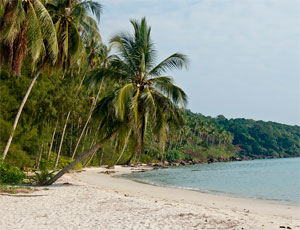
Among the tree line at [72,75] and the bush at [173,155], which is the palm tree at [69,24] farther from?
the bush at [173,155]

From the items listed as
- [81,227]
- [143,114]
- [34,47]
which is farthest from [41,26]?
[81,227]

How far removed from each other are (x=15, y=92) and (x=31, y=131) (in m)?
3.85

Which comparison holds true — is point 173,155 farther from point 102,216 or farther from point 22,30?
point 102,216

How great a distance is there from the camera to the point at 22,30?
1269 cm

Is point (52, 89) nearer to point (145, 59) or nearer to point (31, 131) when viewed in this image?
point (31, 131)

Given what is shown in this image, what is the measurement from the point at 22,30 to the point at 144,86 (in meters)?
5.65

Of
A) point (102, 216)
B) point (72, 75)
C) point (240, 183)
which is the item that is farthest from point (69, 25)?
point (240, 183)

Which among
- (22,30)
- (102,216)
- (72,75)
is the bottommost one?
(102,216)

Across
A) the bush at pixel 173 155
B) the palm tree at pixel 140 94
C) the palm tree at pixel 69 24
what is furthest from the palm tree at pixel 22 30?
the bush at pixel 173 155

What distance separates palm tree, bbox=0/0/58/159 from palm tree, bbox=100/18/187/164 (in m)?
3.21

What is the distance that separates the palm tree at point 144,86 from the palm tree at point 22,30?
3.21 metres

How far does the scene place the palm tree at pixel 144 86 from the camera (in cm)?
1379

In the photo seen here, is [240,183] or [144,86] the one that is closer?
[144,86]

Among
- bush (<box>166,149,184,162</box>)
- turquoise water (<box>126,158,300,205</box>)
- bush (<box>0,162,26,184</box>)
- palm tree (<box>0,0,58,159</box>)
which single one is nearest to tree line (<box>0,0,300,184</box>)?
palm tree (<box>0,0,58,159</box>)
